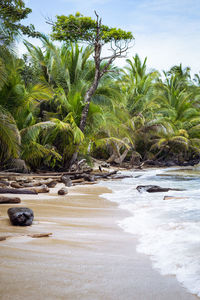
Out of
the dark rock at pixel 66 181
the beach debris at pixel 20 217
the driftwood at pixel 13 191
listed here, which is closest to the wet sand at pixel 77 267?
the beach debris at pixel 20 217

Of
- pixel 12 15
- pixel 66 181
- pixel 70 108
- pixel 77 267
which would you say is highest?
pixel 12 15

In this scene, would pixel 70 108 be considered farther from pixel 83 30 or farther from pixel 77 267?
pixel 77 267

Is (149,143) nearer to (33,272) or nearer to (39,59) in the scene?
(39,59)

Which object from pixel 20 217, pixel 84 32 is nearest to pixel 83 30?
pixel 84 32

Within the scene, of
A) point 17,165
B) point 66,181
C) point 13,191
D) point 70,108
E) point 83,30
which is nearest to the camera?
point 13,191

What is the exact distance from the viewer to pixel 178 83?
30.3m

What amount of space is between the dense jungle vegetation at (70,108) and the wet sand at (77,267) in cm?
564

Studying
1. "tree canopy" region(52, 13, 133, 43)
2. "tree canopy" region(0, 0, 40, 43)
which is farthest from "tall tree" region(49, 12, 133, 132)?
"tree canopy" region(0, 0, 40, 43)

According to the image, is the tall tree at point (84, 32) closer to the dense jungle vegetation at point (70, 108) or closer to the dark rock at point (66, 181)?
the dense jungle vegetation at point (70, 108)

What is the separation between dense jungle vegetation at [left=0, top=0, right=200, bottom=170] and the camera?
29.3ft

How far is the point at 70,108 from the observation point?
1122 cm

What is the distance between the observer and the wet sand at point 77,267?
1.36m

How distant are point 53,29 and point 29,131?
7564 mm

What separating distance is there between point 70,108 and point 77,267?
9854mm
